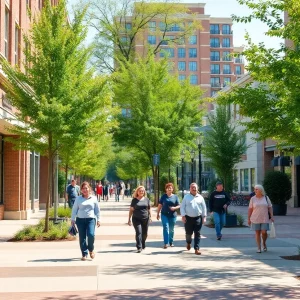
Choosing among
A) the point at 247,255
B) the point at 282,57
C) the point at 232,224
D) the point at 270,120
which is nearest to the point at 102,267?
the point at 247,255

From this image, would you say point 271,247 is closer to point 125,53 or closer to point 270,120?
point 270,120

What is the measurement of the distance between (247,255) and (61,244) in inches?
215

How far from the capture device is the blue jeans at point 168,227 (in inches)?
632

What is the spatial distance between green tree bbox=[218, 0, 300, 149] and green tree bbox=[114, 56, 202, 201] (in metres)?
22.9

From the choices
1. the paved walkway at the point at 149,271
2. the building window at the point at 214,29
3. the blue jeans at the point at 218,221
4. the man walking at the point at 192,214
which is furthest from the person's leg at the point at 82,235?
the building window at the point at 214,29

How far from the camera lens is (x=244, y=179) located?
56500mm

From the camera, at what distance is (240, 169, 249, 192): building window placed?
55188mm

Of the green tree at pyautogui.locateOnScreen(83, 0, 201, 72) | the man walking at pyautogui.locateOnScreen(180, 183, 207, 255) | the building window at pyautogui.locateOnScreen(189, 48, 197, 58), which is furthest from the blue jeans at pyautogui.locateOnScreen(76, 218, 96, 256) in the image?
the building window at pyautogui.locateOnScreen(189, 48, 197, 58)

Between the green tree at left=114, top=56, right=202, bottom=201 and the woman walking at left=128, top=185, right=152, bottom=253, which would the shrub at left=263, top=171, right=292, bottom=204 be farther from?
the woman walking at left=128, top=185, right=152, bottom=253

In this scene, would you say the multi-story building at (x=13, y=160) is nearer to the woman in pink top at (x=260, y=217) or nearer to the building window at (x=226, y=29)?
the woman in pink top at (x=260, y=217)

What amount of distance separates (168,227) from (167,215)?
1.12 feet

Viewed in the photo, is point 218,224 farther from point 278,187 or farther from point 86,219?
point 278,187

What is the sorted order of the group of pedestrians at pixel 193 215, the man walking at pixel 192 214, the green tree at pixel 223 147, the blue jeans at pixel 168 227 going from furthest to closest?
the green tree at pixel 223 147, the blue jeans at pixel 168 227, the man walking at pixel 192 214, the group of pedestrians at pixel 193 215

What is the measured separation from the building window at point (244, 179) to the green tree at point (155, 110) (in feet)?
53.5
